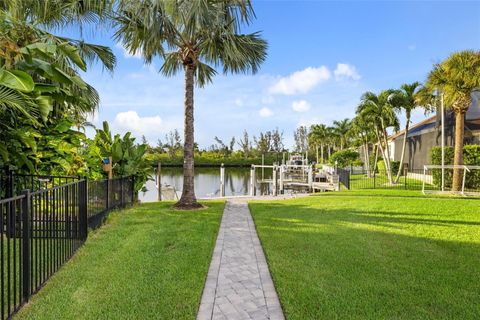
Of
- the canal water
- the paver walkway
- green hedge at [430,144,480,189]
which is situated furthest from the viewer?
the canal water

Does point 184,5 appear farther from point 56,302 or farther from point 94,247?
point 56,302

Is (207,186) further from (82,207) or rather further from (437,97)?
(82,207)

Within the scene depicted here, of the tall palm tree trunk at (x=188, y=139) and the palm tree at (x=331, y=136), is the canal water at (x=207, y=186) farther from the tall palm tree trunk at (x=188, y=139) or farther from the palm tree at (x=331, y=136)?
the palm tree at (x=331, y=136)

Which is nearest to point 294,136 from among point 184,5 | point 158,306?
point 184,5

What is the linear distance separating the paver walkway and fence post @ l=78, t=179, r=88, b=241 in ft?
7.35

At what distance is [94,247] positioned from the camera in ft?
16.1

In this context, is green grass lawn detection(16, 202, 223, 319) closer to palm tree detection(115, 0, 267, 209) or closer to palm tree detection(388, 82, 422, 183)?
palm tree detection(115, 0, 267, 209)

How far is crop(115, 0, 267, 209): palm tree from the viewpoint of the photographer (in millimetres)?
7148

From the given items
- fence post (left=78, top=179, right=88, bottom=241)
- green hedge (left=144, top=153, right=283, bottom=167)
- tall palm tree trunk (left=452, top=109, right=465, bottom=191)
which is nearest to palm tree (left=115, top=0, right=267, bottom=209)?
fence post (left=78, top=179, right=88, bottom=241)

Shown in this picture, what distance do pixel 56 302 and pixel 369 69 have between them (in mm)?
16227

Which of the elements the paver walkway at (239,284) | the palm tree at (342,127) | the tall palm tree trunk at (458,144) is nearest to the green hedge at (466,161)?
the tall palm tree trunk at (458,144)

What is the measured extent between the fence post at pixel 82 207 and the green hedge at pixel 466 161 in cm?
1468

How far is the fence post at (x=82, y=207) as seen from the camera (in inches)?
187

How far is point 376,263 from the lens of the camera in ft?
13.9
